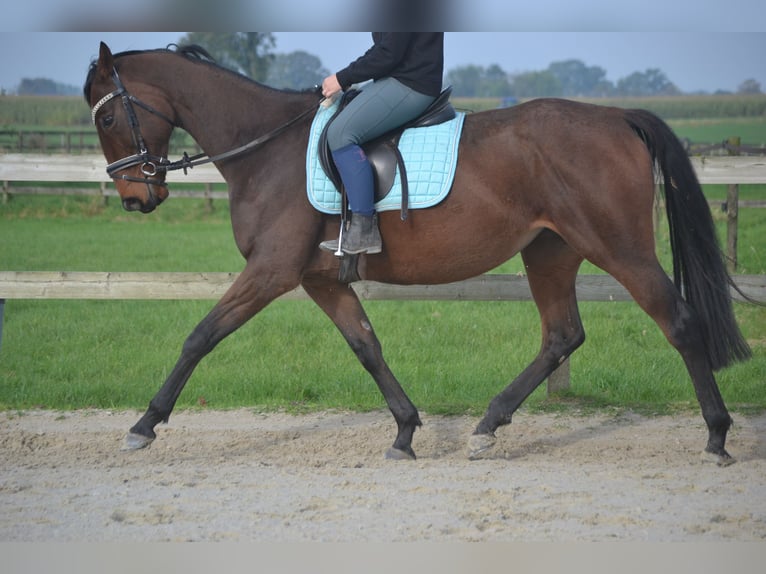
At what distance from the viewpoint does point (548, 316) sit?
5785 millimetres

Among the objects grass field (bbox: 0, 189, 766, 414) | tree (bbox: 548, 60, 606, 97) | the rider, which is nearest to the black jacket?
the rider

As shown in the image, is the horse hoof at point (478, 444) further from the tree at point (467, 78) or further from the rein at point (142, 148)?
the tree at point (467, 78)

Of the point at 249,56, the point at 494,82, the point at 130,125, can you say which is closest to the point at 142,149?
the point at 130,125

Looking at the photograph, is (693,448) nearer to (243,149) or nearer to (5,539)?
(243,149)

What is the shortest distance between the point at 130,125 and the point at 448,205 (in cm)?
191

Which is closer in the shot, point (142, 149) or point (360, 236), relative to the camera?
point (360, 236)

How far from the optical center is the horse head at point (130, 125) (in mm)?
5289

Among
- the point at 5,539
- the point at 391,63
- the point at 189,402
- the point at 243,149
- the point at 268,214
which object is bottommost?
the point at 189,402

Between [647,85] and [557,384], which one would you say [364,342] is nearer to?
[557,384]

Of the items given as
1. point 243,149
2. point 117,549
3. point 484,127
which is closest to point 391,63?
point 484,127

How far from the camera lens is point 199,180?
7180 millimetres

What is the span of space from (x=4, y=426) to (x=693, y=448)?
4570 mm

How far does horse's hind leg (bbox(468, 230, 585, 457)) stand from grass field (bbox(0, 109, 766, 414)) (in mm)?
1151

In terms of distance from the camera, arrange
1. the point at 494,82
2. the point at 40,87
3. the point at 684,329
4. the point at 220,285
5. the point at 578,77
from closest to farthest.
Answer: the point at 684,329
the point at 220,285
the point at 40,87
the point at 494,82
the point at 578,77
